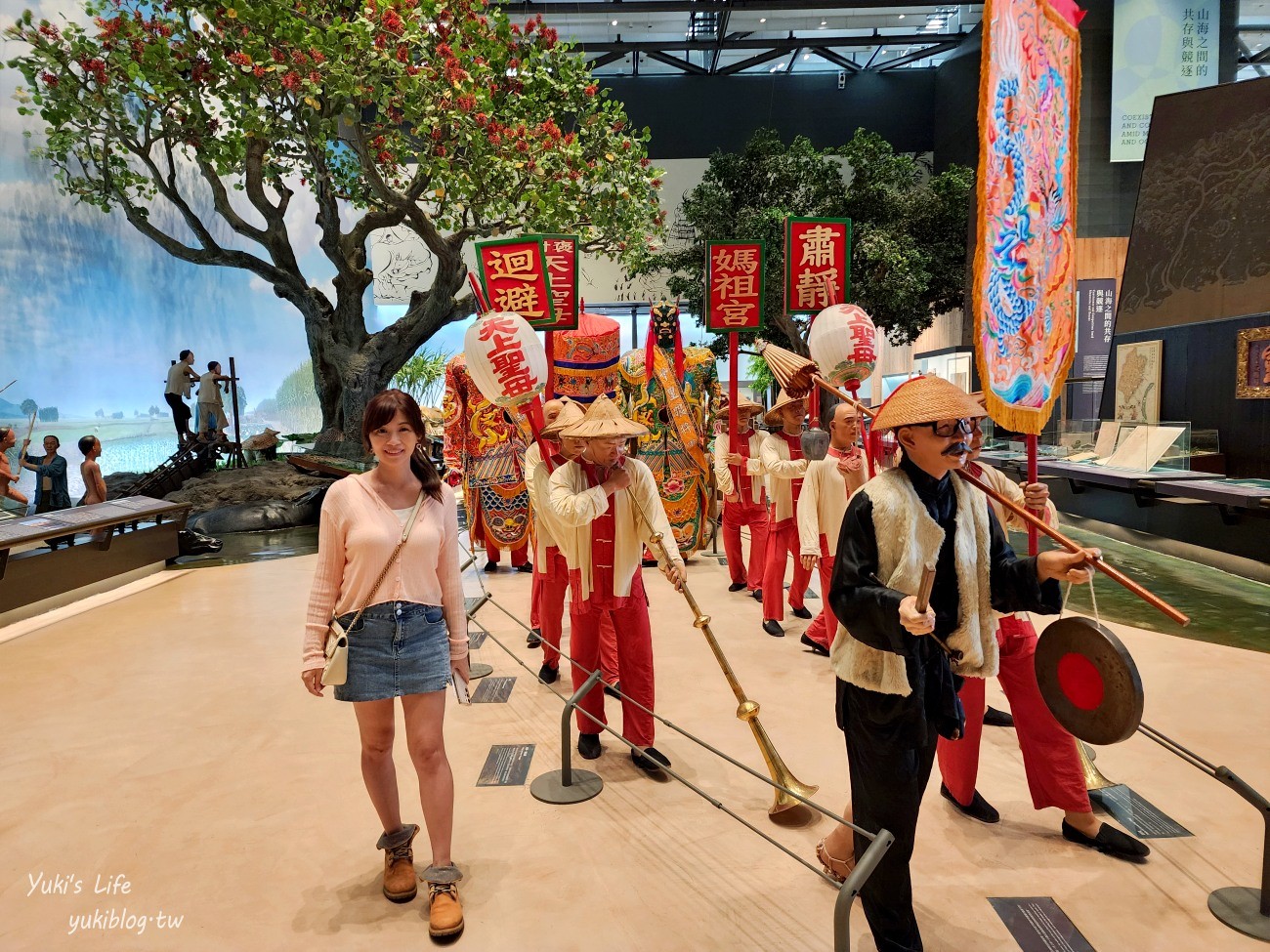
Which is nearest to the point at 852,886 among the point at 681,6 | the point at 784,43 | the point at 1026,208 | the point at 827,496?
the point at 1026,208

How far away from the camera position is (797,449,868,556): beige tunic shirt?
3879 millimetres

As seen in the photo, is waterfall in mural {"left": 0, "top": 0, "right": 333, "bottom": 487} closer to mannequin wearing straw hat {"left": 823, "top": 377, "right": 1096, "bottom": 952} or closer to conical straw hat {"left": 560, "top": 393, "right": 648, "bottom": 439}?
conical straw hat {"left": 560, "top": 393, "right": 648, "bottom": 439}

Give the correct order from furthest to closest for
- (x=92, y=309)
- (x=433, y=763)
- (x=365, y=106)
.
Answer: (x=92, y=309) < (x=365, y=106) < (x=433, y=763)

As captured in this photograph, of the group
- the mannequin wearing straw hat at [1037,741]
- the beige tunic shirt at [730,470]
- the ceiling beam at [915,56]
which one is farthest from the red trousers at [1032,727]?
the ceiling beam at [915,56]

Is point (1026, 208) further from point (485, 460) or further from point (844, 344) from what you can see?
point (485, 460)

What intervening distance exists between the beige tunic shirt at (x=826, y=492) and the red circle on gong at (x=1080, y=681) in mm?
2061

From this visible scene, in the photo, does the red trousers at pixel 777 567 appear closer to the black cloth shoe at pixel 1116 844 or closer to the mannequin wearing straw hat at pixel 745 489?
the mannequin wearing straw hat at pixel 745 489

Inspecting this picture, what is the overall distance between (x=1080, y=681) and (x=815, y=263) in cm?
339

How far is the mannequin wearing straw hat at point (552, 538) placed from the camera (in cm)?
321

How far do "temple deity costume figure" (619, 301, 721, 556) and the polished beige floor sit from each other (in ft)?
8.22

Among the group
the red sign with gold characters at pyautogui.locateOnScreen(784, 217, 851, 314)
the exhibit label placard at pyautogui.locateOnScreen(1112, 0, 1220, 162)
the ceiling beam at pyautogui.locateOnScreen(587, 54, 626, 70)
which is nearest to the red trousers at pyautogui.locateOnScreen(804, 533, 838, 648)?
the red sign with gold characters at pyautogui.locateOnScreen(784, 217, 851, 314)

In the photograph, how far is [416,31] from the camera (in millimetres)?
7266

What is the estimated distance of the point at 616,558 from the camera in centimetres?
301

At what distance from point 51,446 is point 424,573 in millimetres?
7889
